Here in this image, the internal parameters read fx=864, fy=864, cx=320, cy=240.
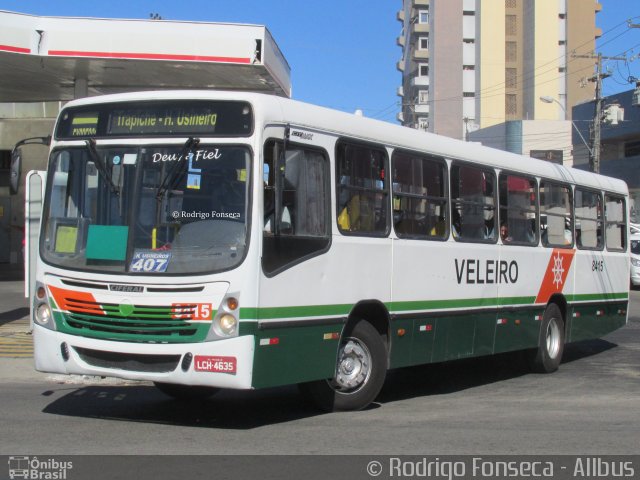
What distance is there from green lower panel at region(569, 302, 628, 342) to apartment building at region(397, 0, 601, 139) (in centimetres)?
6910

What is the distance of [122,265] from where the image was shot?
7535 mm

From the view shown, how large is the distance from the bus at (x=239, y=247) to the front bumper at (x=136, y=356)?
13 millimetres

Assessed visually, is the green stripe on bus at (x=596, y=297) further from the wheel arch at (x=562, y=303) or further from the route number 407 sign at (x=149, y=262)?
the route number 407 sign at (x=149, y=262)

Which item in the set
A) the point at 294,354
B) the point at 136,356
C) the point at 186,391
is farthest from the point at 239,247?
the point at 186,391

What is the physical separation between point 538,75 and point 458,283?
7883 centimetres

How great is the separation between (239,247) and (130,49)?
13931 mm

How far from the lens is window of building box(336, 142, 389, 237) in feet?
27.7

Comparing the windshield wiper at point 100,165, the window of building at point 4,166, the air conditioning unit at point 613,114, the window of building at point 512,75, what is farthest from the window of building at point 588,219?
the window of building at point 512,75

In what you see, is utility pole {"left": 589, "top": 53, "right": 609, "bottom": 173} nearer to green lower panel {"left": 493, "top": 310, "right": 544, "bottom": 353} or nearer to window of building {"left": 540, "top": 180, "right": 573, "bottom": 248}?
window of building {"left": 540, "top": 180, "right": 573, "bottom": 248}

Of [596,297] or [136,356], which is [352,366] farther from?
[596,297]

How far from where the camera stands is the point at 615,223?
47.5 ft

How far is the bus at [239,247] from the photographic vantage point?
7.32m
